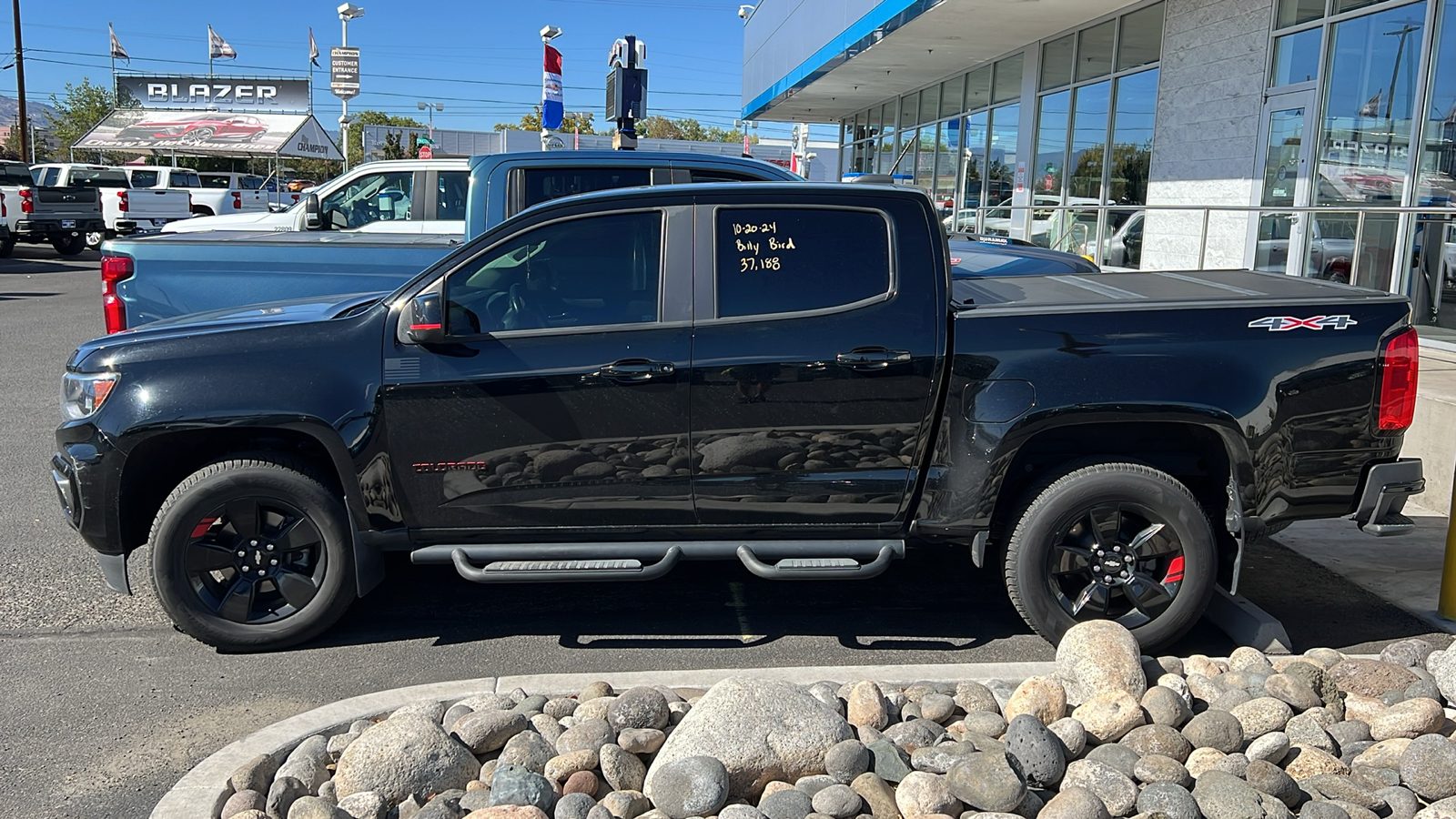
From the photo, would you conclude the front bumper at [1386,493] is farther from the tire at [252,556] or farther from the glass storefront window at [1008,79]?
the glass storefront window at [1008,79]

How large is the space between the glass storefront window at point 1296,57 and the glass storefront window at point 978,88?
9.00 m

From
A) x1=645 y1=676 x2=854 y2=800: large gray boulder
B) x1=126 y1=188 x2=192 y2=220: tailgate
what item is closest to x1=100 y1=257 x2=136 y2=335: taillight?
x1=645 y1=676 x2=854 y2=800: large gray boulder

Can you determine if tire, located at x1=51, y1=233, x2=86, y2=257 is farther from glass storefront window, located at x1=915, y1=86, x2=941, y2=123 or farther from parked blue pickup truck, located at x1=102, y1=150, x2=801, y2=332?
parked blue pickup truck, located at x1=102, y1=150, x2=801, y2=332

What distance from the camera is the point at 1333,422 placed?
178 inches

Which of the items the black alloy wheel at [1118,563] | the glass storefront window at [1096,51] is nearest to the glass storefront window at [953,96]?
the glass storefront window at [1096,51]

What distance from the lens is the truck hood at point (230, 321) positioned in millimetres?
4586

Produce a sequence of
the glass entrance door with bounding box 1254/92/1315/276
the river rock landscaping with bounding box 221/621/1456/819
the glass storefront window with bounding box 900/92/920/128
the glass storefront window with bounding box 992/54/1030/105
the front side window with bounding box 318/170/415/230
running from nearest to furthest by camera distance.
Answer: the river rock landscaping with bounding box 221/621/1456/819 → the front side window with bounding box 318/170/415/230 → the glass entrance door with bounding box 1254/92/1315/276 → the glass storefront window with bounding box 992/54/1030/105 → the glass storefront window with bounding box 900/92/920/128

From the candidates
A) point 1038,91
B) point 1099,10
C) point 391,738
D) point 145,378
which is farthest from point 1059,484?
point 1038,91

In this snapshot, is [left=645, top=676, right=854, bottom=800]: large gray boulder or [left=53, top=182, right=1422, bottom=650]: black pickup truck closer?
[left=645, top=676, right=854, bottom=800]: large gray boulder

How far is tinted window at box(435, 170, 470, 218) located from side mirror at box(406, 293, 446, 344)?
5.05m

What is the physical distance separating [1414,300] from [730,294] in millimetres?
7614

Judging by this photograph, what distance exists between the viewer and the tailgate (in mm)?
29016

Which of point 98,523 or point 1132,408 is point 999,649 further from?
point 98,523

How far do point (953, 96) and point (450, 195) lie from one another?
642 inches
